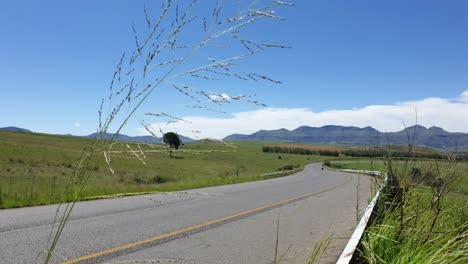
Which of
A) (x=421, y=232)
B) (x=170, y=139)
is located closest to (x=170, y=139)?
(x=170, y=139)

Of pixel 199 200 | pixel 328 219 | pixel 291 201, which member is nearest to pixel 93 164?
pixel 328 219

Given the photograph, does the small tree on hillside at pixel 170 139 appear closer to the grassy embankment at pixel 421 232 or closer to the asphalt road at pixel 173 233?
the asphalt road at pixel 173 233

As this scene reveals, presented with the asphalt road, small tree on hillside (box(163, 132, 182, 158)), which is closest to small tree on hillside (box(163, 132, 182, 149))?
small tree on hillside (box(163, 132, 182, 158))

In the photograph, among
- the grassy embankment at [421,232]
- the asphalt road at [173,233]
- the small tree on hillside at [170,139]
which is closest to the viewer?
the small tree on hillside at [170,139]

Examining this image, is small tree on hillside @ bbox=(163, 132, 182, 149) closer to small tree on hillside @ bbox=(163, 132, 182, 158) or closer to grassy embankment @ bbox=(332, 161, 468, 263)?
small tree on hillside @ bbox=(163, 132, 182, 158)

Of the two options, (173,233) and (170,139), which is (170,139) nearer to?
(170,139)

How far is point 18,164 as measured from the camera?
43938 millimetres

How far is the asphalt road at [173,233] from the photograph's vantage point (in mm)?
6266

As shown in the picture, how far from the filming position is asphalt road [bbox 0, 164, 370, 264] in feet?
20.6

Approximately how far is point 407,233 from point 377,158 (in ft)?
4.72

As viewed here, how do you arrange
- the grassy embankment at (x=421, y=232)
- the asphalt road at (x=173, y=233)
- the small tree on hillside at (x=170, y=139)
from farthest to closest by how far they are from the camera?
the asphalt road at (x=173, y=233) < the grassy embankment at (x=421, y=232) < the small tree on hillside at (x=170, y=139)

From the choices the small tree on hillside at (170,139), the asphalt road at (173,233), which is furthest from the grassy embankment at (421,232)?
the small tree on hillside at (170,139)

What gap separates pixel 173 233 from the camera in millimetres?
8039

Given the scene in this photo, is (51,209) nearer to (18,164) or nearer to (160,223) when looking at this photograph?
(160,223)
